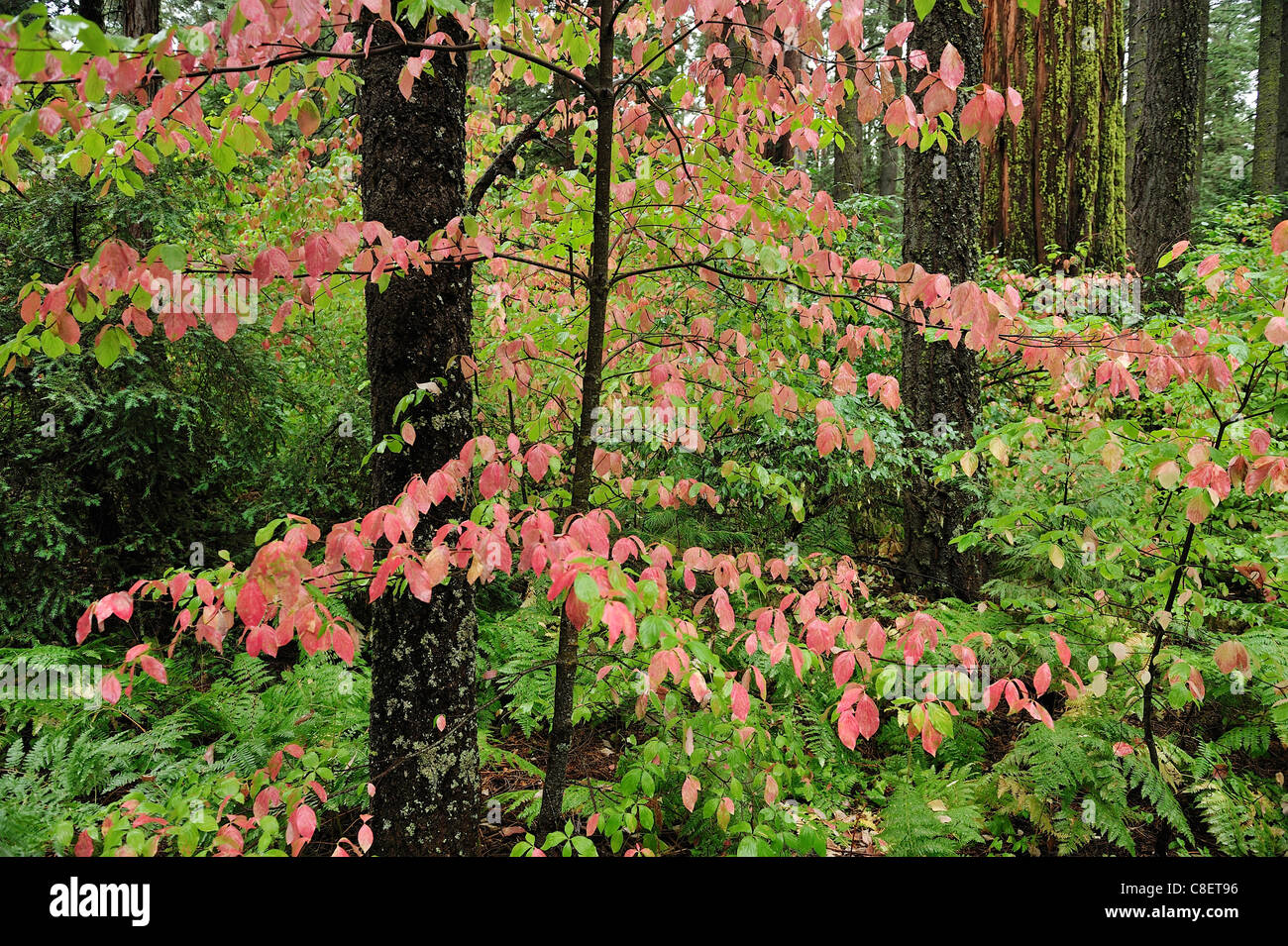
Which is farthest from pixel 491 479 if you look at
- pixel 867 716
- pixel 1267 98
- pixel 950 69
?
pixel 1267 98

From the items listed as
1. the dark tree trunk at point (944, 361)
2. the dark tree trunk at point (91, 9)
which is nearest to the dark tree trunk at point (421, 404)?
the dark tree trunk at point (944, 361)

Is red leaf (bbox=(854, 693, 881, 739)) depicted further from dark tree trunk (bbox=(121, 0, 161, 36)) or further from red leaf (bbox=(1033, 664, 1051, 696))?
dark tree trunk (bbox=(121, 0, 161, 36))

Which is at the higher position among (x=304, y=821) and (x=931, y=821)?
(x=304, y=821)

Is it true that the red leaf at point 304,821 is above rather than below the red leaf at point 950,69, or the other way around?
below

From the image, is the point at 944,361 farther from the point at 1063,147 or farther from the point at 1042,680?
the point at 1063,147

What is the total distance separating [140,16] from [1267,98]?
22.9 metres

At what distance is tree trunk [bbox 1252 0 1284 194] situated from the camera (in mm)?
17172

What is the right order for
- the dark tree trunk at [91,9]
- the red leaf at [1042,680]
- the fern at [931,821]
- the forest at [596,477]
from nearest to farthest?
1. the forest at [596,477]
2. the red leaf at [1042,680]
3. the fern at [931,821]
4. the dark tree trunk at [91,9]

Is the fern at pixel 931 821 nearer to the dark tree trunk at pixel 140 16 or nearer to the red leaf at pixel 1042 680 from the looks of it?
the red leaf at pixel 1042 680

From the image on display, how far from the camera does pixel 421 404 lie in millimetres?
2768

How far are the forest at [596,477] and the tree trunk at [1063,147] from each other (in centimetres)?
242

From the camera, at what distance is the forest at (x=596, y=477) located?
201 centimetres

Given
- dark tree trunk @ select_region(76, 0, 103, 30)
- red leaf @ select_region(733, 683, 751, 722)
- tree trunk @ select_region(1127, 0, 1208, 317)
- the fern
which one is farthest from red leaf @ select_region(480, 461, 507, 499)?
tree trunk @ select_region(1127, 0, 1208, 317)

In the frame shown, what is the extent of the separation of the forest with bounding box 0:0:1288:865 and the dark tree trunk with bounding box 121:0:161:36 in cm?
275
